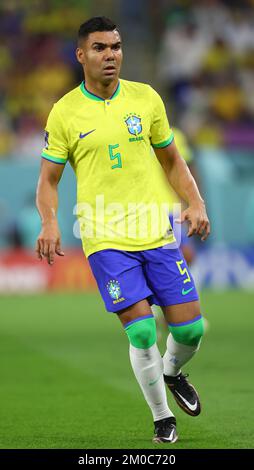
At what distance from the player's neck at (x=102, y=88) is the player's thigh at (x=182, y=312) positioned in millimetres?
1339

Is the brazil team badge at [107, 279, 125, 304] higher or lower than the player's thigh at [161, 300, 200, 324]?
higher

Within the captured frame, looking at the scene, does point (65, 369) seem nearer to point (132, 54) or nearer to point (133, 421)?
point (133, 421)

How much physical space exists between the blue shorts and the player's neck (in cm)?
96

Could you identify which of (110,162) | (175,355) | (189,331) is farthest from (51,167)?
(175,355)

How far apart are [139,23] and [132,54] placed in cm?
84

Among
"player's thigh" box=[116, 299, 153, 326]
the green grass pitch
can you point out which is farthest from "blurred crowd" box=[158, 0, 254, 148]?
"player's thigh" box=[116, 299, 153, 326]

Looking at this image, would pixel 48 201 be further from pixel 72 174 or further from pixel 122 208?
pixel 72 174

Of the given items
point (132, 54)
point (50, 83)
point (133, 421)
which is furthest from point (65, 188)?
point (133, 421)

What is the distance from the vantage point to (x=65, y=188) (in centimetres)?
2156

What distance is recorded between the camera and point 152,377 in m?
6.77

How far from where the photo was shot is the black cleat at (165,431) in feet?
22.0

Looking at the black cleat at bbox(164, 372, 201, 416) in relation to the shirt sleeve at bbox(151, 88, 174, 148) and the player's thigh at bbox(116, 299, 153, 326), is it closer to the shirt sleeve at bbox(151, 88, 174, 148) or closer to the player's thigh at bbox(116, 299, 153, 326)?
the player's thigh at bbox(116, 299, 153, 326)

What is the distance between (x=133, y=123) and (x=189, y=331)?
1.31 metres

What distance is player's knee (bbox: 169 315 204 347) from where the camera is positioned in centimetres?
695
